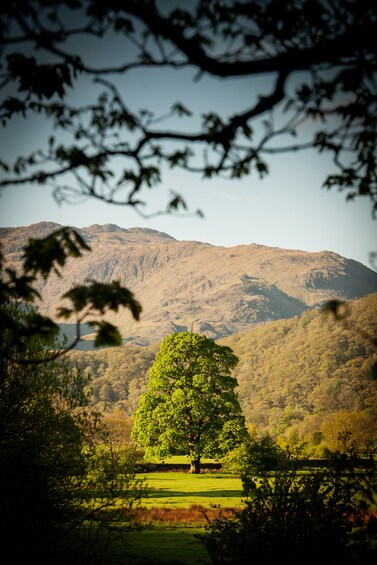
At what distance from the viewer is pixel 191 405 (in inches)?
1500

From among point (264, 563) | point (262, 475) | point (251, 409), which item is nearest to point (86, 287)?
point (264, 563)

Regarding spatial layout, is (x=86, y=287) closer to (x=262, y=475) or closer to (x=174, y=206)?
(x=174, y=206)

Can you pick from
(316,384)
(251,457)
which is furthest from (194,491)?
(316,384)

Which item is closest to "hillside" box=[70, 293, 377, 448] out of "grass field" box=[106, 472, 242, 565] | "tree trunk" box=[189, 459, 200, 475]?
"tree trunk" box=[189, 459, 200, 475]

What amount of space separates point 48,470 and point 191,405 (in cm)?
2902

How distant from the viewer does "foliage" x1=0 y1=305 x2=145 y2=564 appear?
913 cm

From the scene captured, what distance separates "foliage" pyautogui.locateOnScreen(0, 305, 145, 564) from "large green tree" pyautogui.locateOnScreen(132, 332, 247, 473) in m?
25.8

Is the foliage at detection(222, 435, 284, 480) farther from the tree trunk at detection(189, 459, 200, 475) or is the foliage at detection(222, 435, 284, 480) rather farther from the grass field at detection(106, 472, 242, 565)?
the tree trunk at detection(189, 459, 200, 475)

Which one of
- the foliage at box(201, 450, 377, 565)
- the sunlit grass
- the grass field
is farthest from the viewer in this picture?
the sunlit grass

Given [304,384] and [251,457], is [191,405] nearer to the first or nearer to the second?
[251,457]

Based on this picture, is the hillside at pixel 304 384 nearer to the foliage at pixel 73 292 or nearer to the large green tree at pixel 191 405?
the large green tree at pixel 191 405

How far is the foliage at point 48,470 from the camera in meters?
9.13

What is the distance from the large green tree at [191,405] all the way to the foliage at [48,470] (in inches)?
1015

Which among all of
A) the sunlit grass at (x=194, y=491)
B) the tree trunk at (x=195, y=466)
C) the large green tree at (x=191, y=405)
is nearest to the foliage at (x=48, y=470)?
the sunlit grass at (x=194, y=491)
